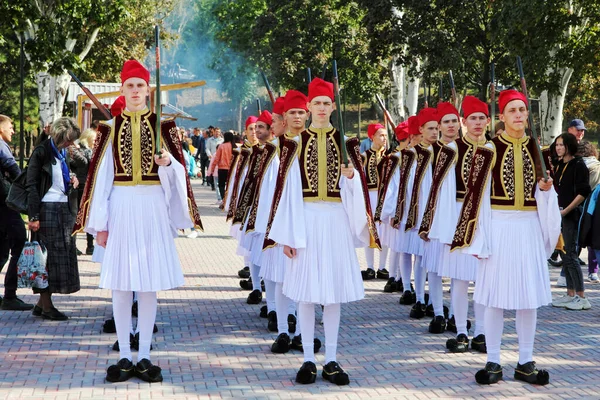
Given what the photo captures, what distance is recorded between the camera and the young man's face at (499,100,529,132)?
722 centimetres

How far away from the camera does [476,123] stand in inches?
332

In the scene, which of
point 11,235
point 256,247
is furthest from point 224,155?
point 256,247

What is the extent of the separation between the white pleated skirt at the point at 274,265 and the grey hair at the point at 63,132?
7.85 feet

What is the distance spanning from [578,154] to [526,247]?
13.8ft

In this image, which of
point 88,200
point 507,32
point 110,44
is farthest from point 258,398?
point 110,44

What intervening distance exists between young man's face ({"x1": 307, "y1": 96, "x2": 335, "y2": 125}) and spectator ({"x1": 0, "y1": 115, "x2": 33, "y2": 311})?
4321mm

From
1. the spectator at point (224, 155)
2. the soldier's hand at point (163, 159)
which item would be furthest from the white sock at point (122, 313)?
the spectator at point (224, 155)

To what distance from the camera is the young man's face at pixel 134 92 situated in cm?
727

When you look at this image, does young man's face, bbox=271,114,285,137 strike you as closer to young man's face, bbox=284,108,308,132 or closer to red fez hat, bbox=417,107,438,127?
young man's face, bbox=284,108,308,132

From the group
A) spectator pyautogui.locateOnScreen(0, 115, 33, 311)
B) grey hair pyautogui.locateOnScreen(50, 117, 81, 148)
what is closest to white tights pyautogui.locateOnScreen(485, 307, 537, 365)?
grey hair pyautogui.locateOnScreen(50, 117, 81, 148)

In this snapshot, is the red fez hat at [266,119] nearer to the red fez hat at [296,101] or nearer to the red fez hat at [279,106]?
the red fez hat at [279,106]

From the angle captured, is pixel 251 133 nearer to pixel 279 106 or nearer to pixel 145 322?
pixel 279 106

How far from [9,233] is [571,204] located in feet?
20.3

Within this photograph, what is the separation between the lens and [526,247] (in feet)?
23.4
